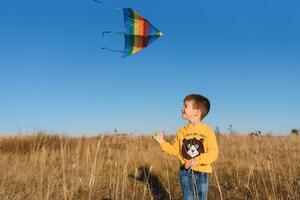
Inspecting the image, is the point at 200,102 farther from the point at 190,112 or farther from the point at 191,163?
the point at 191,163

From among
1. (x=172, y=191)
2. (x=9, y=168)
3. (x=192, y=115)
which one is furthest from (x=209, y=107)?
(x=9, y=168)

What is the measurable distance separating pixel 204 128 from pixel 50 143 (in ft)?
29.6

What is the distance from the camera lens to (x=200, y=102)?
4645mm

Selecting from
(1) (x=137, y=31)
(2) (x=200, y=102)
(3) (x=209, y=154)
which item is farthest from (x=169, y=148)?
(1) (x=137, y=31)

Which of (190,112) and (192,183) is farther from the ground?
(190,112)

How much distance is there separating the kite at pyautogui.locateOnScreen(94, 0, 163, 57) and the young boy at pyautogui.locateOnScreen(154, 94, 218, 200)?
5.58 feet

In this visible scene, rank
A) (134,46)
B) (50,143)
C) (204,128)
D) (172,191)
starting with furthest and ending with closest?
(50,143)
(172,191)
(134,46)
(204,128)

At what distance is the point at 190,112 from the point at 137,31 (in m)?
1.97

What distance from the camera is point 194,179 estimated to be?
4.29 metres

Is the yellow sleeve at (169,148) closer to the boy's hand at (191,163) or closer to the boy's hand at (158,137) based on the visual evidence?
the boy's hand at (158,137)

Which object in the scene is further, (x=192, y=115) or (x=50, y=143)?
(x=50, y=143)

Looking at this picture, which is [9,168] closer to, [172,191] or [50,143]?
[172,191]

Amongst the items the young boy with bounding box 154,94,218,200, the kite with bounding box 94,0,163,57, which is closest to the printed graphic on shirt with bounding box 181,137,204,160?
the young boy with bounding box 154,94,218,200

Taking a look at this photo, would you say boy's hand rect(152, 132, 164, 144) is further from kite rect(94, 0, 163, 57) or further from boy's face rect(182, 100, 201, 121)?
kite rect(94, 0, 163, 57)
